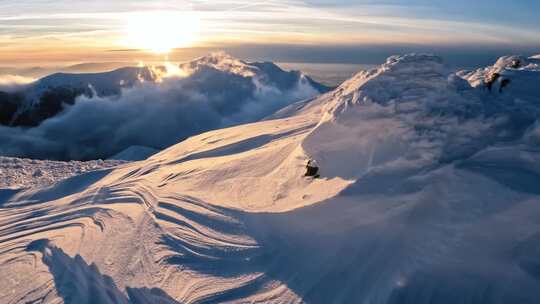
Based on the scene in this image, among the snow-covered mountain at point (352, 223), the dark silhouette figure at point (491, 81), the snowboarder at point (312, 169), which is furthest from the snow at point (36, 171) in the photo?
the dark silhouette figure at point (491, 81)

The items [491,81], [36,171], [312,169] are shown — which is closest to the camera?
[312,169]

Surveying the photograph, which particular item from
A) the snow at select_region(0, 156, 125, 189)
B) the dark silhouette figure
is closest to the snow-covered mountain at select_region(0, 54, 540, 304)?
the dark silhouette figure

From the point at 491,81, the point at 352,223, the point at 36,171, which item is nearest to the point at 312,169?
the point at 352,223

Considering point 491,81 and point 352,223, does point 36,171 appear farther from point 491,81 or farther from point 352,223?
point 491,81

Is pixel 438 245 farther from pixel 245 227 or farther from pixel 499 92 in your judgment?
pixel 499 92

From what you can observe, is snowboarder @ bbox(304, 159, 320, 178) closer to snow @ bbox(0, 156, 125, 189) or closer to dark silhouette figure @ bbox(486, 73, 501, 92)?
dark silhouette figure @ bbox(486, 73, 501, 92)

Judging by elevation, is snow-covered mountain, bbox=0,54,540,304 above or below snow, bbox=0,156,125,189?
above
